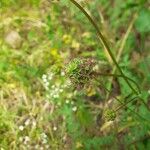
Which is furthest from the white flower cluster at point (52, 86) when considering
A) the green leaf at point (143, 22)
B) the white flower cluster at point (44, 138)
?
the green leaf at point (143, 22)

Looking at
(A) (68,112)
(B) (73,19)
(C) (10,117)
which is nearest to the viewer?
(A) (68,112)

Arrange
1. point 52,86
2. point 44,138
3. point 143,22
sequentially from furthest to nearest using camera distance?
1. point 143,22
2. point 52,86
3. point 44,138

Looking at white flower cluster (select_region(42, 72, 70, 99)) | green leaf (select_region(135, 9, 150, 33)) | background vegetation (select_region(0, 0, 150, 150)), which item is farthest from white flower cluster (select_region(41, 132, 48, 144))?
green leaf (select_region(135, 9, 150, 33))

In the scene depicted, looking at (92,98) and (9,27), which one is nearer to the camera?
(92,98)

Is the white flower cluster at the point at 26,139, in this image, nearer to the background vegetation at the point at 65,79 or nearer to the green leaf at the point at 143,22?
the background vegetation at the point at 65,79

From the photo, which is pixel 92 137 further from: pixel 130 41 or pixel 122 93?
pixel 130 41

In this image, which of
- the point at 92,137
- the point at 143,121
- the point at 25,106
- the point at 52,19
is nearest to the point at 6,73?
the point at 25,106

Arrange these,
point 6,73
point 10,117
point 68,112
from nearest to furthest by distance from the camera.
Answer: point 68,112 < point 10,117 < point 6,73

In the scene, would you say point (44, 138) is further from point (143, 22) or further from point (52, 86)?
point (143, 22)

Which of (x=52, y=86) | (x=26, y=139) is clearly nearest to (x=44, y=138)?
(x=26, y=139)
